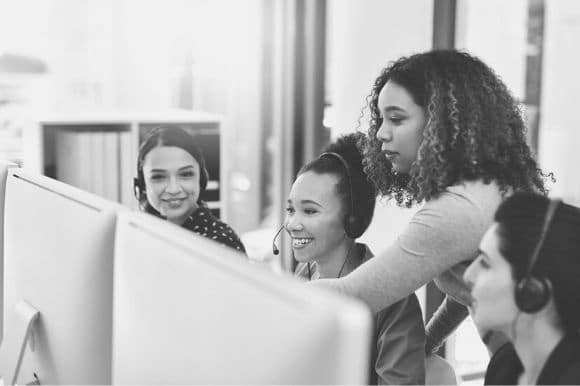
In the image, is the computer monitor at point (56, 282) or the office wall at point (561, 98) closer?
the computer monitor at point (56, 282)

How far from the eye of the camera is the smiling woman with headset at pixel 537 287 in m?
1.00

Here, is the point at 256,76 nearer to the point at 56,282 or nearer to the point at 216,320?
the point at 56,282

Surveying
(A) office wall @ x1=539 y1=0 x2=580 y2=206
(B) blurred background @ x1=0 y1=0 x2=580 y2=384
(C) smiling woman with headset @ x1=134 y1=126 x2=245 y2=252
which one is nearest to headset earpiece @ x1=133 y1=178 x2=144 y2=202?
(C) smiling woman with headset @ x1=134 y1=126 x2=245 y2=252

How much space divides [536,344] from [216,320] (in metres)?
0.50

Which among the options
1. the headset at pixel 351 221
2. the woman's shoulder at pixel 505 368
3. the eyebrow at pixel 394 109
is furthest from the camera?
the headset at pixel 351 221

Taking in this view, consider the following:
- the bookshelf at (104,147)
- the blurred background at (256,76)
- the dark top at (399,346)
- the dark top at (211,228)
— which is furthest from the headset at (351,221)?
the bookshelf at (104,147)

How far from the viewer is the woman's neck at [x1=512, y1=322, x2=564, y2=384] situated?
3.35 feet

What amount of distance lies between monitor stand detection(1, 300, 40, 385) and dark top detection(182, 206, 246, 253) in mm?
837

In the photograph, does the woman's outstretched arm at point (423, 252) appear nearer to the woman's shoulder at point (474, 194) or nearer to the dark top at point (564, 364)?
the woman's shoulder at point (474, 194)

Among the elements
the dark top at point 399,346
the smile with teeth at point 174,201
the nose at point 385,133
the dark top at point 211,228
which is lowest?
the dark top at point 399,346

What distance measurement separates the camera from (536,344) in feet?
3.37

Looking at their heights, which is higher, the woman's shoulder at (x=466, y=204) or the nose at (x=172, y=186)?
the woman's shoulder at (x=466, y=204)

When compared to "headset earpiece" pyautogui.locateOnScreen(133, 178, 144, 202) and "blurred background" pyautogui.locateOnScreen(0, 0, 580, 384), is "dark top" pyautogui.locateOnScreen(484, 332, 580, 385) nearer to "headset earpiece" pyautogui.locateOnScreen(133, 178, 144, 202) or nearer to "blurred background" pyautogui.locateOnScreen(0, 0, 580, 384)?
"headset earpiece" pyautogui.locateOnScreen(133, 178, 144, 202)

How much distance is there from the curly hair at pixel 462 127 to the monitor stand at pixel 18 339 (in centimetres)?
75
